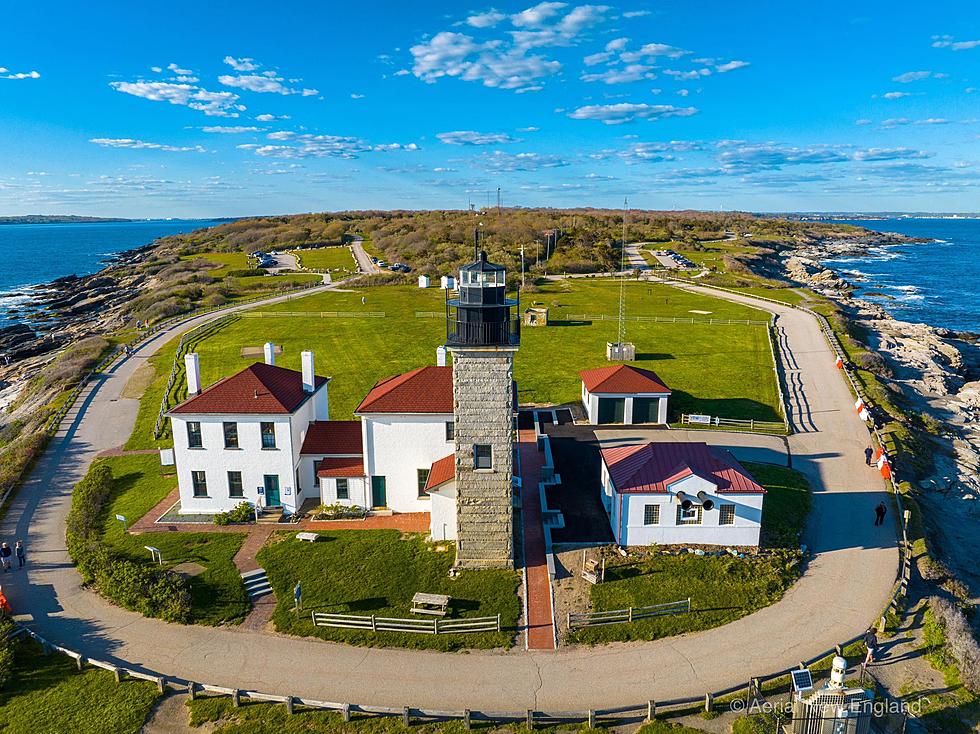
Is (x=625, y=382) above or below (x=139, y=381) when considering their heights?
above

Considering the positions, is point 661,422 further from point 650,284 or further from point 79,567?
point 650,284

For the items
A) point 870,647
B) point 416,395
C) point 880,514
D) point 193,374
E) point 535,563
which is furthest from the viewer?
point 193,374

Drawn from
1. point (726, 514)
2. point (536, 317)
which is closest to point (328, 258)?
point (536, 317)

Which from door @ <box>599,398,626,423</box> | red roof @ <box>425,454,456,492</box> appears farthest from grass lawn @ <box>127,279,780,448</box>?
red roof @ <box>425,454,456,492</box>

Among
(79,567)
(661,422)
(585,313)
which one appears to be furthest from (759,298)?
(79,567)

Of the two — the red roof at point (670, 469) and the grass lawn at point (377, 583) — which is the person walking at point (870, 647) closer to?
the red roof at point (670, 469)

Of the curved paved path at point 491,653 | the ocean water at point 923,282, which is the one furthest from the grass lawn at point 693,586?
the ocean water at point 923,282

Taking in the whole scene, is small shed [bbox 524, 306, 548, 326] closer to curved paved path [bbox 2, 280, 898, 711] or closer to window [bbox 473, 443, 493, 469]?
curved paved path [bbox 2, 280, 898, 711]

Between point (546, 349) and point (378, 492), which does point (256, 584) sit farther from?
point (546, 349)
